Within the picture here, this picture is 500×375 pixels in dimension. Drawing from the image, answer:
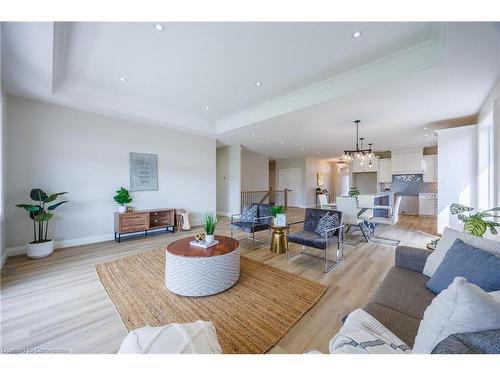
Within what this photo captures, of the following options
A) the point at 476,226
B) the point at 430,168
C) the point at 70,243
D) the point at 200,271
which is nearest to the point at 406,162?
the point at 430,168

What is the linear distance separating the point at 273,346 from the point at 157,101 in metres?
4.58

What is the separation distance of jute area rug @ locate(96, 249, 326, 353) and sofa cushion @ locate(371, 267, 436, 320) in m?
0.73

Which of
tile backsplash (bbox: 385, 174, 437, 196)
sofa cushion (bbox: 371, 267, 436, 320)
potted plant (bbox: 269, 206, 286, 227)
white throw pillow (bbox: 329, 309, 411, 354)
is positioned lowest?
sofa cushion (bbox: 371, 267, 436, 320)

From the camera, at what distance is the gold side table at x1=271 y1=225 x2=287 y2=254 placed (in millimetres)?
3422

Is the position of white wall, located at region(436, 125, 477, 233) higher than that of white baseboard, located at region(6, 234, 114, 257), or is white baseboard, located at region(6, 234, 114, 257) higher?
white wall, located at region(436, 125, 477, 233)

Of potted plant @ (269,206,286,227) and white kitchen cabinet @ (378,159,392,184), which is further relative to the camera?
white kitchen cabinet @ (378,159,392,184)

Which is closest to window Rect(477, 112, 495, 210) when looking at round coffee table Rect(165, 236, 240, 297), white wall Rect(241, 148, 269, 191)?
round coffee table Rect(165, 236, 240, 297)

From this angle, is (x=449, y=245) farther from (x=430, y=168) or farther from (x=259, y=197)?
(x=430, y=168)

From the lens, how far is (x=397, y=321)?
114 centimetres

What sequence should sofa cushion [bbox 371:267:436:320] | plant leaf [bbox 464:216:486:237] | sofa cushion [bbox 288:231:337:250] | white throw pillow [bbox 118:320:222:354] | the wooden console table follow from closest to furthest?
white throw pillow [bbox 118:320:222:354] → sofa cushion [bbox 371:267:436:320] → plant leaf [bbox 464:216:486:237] → sofa cushion [bbox 288:231:337:250] → the wooden console table

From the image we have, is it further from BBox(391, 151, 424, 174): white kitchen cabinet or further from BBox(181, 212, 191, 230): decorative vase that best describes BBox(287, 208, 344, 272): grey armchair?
BBox(391, 151, 424, 174): white kitchen cabinet
